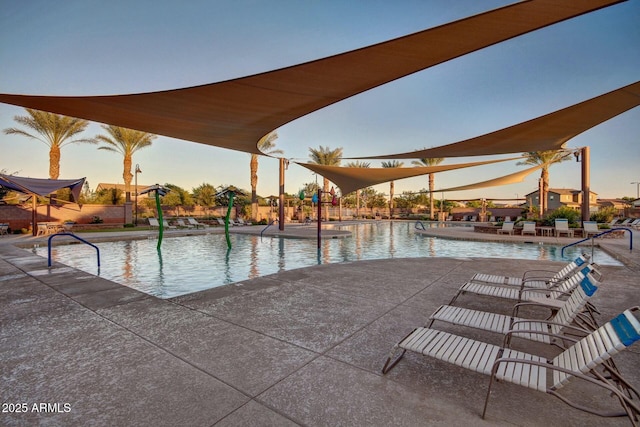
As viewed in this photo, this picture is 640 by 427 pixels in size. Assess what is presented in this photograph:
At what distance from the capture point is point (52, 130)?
17359mm

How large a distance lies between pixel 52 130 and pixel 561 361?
23262mm

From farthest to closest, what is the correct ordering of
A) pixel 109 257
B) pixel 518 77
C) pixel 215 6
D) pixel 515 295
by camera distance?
pixel 518 77 → pixel 109 257 → pixel 215 6 → pixel 515 295

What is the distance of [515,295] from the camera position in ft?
11.6

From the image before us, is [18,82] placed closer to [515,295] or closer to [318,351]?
[318,351]

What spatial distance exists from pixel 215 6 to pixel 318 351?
8.80 meters

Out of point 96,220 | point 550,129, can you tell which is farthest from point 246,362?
point 96,220

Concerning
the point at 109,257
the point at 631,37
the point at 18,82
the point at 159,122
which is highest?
the point at 631,37


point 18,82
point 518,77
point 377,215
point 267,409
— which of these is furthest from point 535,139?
point 377,215

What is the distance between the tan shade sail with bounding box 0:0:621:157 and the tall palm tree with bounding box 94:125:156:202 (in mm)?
16282

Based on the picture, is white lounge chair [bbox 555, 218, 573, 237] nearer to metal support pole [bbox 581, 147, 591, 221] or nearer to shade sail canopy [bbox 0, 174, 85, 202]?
metal support pole [bbox 581, 147, 591, 221]

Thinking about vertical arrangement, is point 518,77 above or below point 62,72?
above

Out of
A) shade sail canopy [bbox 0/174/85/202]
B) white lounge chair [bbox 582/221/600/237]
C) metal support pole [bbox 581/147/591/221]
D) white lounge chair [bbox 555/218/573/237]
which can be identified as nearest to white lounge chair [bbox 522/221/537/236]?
white lounge chair [bbox 555/218/573/237]

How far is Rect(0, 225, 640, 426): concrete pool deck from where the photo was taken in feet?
5.80

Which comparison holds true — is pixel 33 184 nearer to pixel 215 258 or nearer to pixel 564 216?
pixel 215 258
